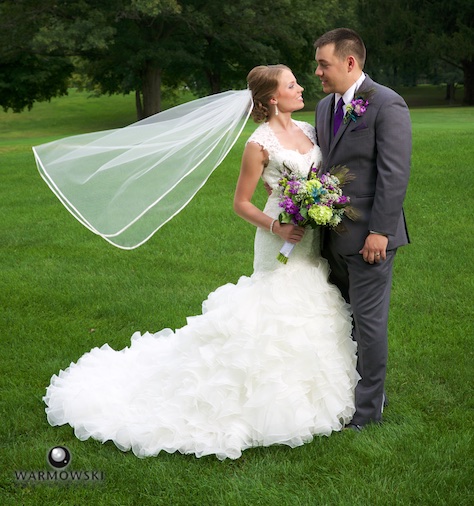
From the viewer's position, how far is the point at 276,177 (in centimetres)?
489

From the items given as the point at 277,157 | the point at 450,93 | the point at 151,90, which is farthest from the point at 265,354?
the point at 450,93

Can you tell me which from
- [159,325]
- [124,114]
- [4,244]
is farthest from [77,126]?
[159,325]

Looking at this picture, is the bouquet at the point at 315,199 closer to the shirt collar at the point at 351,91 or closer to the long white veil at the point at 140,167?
the shirt collar at the point at 351,91

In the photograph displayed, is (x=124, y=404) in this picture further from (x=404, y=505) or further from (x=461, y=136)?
(x=461, y=136)

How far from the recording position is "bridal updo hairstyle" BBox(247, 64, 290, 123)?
475cm

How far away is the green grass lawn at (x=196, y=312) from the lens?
430 centimetres

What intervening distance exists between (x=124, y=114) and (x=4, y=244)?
42499mm

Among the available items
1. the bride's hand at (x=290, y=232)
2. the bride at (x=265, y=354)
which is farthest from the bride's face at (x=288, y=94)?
the bride's hand at (x=290, y=232)

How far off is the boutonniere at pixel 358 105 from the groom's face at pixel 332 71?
0.14 m

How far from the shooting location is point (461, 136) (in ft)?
61.2

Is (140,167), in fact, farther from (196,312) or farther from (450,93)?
(450,93)

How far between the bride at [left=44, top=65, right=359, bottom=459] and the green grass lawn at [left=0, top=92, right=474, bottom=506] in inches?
5.8

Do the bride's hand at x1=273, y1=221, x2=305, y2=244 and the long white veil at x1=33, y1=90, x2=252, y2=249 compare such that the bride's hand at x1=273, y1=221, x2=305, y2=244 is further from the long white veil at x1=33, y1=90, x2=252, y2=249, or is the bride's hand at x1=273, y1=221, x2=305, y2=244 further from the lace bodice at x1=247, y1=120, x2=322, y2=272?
the long white veil at x1=33, y1=90, x2=252, y2=249

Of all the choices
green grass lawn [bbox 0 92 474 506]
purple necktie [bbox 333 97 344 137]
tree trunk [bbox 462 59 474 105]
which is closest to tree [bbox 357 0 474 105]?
tree trunk [bbox 462 59 474 105]
